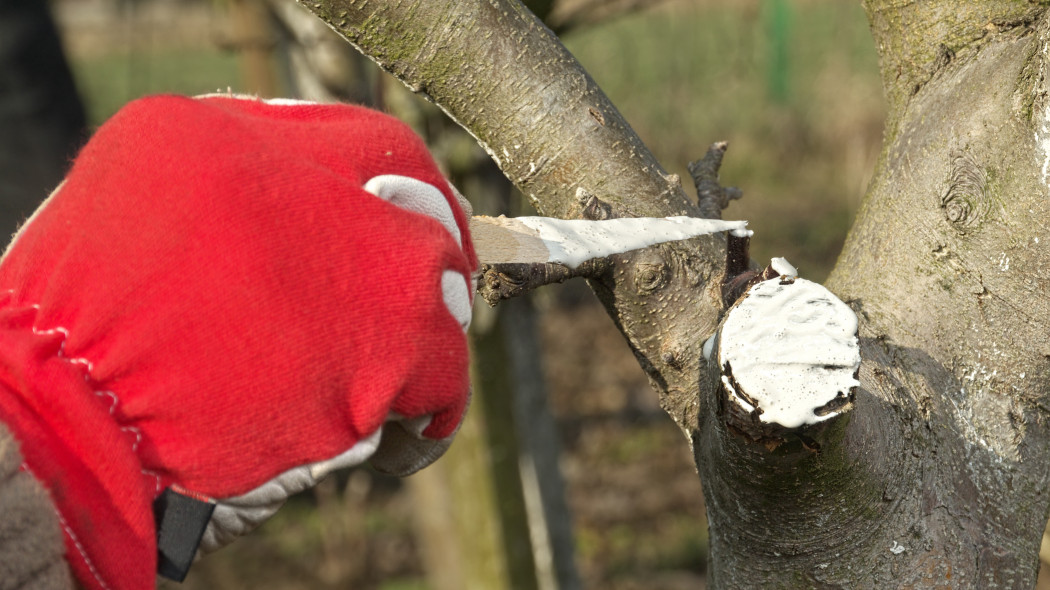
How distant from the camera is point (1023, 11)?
3.92 feet

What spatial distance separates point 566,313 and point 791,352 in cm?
622

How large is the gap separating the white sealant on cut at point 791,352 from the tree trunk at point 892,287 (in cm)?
13

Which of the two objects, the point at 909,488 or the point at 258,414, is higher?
the point at 258,414

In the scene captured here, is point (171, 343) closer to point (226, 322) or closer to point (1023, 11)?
point (226, 322)

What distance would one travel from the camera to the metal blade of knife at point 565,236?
1067mm

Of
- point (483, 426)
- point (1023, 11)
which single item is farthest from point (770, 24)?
point (1023, 11)

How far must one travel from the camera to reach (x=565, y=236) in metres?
1.10

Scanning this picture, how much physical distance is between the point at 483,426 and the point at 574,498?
7.10 feet

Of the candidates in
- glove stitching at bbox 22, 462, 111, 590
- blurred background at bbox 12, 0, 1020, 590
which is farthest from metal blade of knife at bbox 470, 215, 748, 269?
blurred background at bbox 12, 0, 1020, 590

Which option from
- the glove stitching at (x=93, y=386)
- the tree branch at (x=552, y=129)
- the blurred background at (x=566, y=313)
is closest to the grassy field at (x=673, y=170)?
the blurred background at (x=566, y=313)

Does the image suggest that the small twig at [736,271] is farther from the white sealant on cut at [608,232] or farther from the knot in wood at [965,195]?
the knot in wood at [965,195]

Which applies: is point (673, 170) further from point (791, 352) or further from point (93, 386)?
point (93, 386)

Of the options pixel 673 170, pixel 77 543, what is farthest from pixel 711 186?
pixel 673 170

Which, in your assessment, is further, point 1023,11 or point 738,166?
point 738,166
